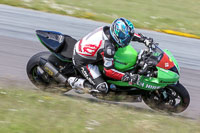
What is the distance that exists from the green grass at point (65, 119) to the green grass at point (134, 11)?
24.2 feet

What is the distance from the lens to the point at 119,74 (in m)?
5.76

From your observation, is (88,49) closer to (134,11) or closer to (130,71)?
(130,71)

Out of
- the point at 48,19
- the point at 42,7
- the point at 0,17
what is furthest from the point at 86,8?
the point at 0,17

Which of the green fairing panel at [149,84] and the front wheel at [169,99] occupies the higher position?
the green fairing panel at [149,84]

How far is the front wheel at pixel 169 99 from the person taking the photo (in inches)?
223

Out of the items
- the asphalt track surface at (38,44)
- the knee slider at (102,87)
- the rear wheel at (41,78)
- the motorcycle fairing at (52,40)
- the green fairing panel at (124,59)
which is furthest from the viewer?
the asphalt track surface at (38,44)

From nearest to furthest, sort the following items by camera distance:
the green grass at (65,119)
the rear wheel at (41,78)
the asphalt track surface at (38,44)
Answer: the green grass at (65,119)
the rear wheel at (41,78)
the asphalt track surface at (38,44)

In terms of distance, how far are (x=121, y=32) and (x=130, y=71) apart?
2.50 feet

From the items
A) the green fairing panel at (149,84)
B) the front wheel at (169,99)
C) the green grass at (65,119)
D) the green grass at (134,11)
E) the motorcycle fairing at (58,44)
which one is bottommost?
the green grass at (65,119)

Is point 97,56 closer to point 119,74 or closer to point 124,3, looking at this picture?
point 119,74

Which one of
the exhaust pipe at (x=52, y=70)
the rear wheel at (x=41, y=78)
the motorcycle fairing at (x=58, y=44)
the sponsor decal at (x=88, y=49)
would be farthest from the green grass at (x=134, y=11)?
the sponsor decal at (x=88, y=49)

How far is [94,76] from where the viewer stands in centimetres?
Result: 597

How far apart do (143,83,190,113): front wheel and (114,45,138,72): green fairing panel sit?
2.20 feet

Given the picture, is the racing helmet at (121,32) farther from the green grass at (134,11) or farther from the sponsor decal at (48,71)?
the green grass at (134,11)
